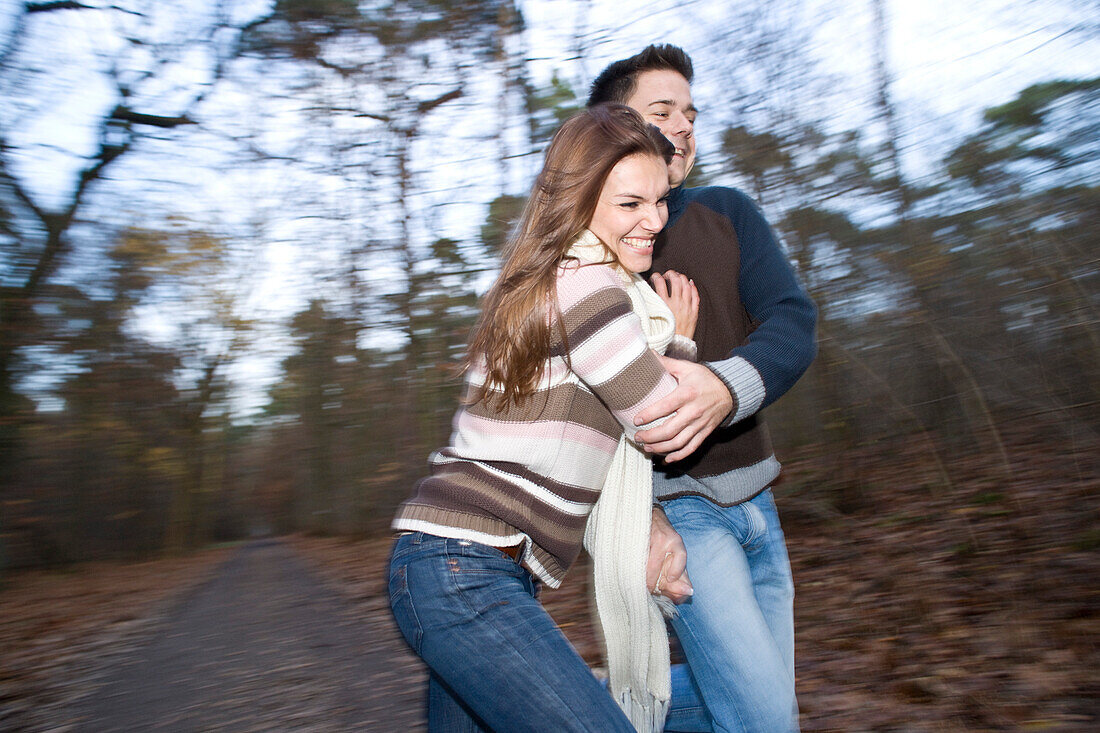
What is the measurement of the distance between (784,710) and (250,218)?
11356 mm

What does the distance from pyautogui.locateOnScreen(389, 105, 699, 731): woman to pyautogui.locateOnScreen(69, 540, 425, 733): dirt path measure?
11.1 feet

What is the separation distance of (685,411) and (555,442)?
1.02ft

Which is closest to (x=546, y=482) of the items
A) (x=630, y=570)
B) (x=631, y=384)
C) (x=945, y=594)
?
(x=631, y=384)

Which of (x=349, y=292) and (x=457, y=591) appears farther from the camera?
(x=349, y=292)

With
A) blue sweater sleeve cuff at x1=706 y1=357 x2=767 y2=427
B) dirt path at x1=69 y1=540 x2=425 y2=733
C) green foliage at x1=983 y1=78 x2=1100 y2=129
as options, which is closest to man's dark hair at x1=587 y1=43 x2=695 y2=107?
blue sweater sleeve cuff at x1=706 y1=357 x2=767 y2=427

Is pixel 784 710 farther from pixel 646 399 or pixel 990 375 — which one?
pixel 990 375

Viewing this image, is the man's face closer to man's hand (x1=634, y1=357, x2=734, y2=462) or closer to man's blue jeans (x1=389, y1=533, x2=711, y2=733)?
man's hand (x1=634, y1=357, x2=734, y2=462)

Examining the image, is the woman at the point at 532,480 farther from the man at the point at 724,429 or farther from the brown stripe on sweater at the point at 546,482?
the man at the point at 724,429

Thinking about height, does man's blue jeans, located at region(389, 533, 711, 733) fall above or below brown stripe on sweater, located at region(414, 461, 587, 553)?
below

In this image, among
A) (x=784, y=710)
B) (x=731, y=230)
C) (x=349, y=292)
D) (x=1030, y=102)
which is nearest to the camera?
(x=784, y=710)

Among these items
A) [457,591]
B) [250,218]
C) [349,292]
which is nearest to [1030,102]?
[457,591]

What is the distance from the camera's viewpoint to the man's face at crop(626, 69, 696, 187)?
2.43 m

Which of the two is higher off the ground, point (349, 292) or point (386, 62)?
point (386, 62)

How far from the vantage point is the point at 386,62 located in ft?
32.1
